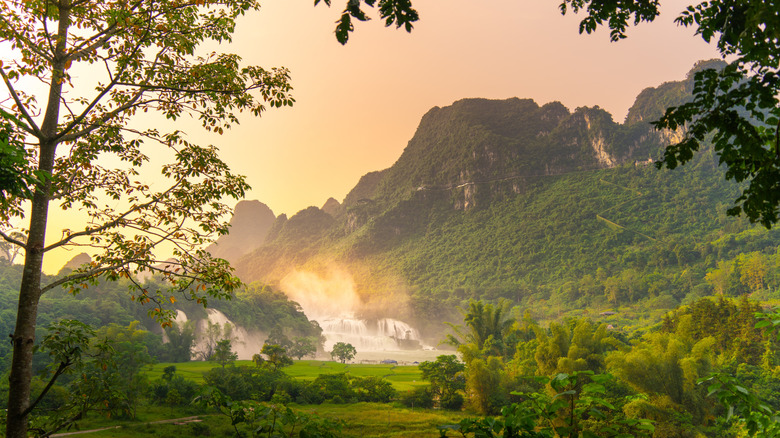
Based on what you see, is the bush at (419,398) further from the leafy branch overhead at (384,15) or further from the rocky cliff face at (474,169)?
the rocky cliff face at (474,169)

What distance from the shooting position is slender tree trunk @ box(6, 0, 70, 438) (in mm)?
3230

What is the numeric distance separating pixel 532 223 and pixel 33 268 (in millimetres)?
124569

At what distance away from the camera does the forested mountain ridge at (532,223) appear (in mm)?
79125

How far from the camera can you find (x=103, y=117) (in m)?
4.18

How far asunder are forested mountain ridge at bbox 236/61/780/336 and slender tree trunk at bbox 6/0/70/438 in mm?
75658

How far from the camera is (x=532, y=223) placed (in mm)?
118688

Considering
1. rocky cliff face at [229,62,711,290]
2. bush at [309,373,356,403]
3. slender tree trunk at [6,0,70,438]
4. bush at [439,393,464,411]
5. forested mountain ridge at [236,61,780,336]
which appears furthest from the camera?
rocky cliff face at [229,62,711,290]

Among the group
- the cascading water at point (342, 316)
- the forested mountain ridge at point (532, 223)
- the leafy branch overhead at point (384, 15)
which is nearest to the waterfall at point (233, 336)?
the cascading water at point (342, 316)

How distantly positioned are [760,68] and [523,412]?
2.18 m

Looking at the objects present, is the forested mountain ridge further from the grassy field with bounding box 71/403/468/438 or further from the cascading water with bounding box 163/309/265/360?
the grassy field with bounding box 71/403/468/438

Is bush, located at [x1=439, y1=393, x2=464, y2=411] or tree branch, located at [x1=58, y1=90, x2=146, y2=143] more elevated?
tree branch, located at [x1=58, y1=90, x2=146, y2=143]

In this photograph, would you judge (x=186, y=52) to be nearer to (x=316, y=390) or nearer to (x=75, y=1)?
(x=75, y=1)

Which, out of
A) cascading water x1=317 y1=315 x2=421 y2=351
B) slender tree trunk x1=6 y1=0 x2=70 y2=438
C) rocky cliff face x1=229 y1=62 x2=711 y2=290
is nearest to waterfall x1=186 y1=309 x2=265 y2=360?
cascading water x1=317 y1=315 x2=421 y2=351

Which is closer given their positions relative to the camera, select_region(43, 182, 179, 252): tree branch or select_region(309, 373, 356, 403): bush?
select_region(43, 182, 179, 252): tree branch
